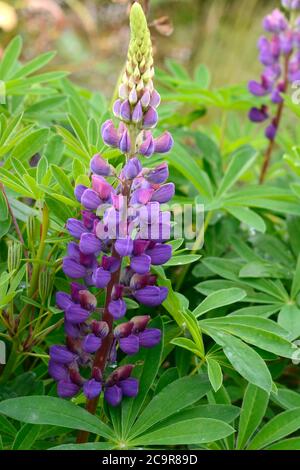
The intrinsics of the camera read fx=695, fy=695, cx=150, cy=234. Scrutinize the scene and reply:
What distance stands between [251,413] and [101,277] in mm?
333

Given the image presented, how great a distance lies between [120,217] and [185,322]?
194 millimetres

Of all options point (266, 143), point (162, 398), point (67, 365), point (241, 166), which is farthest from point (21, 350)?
point (266, 143)

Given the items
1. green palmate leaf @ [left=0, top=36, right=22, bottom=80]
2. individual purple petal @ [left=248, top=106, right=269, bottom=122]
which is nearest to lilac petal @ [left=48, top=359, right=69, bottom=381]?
green palmate leaf @ [left=0, top=36, right=22, bottom=80]

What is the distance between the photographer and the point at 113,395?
98cm

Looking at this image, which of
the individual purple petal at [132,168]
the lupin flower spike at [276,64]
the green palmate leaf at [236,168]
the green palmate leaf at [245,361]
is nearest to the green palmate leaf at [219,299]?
the green palmate leaf at [245,361]

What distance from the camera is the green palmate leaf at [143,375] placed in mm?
995

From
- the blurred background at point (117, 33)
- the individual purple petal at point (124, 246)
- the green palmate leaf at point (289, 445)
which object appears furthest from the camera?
the blurred background at point (117, 33)

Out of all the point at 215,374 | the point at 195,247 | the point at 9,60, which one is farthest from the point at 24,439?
the point at 9,60

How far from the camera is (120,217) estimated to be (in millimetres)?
919

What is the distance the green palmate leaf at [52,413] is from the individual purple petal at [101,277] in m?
0.18

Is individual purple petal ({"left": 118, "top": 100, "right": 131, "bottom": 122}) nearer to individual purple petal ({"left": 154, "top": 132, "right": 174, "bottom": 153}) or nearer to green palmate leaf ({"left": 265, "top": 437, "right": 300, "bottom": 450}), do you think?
individual purple petal ({"left": 154, "top": 132, "right": 174, "bottom": 153})

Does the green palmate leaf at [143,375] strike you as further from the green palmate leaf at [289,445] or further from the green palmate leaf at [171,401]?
the green palmate leaf at [289,445]

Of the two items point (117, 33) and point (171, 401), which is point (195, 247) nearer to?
point (171, 401)

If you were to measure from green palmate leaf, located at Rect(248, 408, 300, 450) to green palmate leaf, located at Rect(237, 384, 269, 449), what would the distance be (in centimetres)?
1
